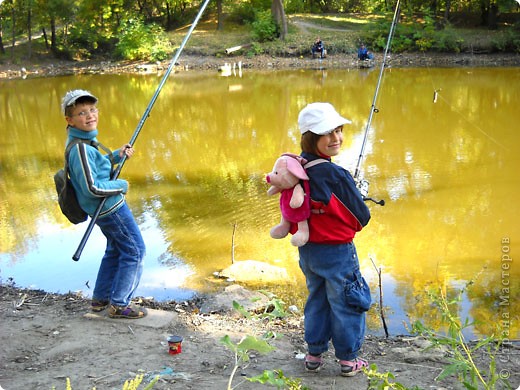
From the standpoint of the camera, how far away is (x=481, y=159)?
8891mm

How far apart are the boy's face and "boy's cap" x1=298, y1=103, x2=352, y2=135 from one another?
4.41ft

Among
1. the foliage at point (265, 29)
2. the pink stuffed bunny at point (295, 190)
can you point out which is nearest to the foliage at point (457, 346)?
the pink stuffed bunny at point (295, 190)

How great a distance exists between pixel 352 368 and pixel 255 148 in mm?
7576

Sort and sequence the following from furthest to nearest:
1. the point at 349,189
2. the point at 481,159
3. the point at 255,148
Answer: the point at 255,148, the point at 481,159, the point at 349,189

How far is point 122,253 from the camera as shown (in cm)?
362

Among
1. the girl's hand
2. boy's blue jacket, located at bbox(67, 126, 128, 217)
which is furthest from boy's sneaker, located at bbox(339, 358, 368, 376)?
the girl's hand

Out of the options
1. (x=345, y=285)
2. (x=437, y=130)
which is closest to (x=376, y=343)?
(x=345, y=285)

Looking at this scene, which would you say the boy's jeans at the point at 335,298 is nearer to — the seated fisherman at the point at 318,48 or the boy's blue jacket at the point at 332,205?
the boy's blue jacket at the point at 332,205

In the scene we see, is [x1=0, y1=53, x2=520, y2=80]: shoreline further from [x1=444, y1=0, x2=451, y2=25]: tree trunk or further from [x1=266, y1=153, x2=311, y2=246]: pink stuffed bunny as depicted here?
[x1=266, y1=153, x2=311, y2=246]: pink stuffed bunny

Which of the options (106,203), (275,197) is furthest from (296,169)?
(275,197)

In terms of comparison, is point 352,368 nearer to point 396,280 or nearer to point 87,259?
point 396,280

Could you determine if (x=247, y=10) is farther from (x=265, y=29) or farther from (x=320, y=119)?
(x=320, y=119)

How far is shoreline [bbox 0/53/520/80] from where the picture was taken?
23781mm

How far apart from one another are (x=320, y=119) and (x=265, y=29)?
27.4m
